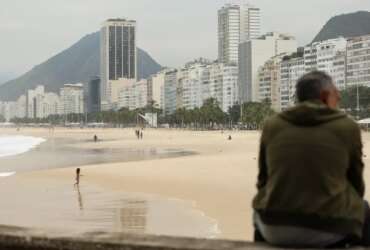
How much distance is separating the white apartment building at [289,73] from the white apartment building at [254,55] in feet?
44.0

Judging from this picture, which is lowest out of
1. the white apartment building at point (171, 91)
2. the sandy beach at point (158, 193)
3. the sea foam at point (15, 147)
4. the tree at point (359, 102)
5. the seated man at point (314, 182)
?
the sea foam at point (15, 147)

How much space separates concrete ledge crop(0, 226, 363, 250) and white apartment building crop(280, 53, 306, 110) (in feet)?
413

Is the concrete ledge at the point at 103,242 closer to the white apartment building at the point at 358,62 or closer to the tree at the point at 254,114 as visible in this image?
the tree at the point at 254,114

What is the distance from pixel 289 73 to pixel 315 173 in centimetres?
Result: 13138

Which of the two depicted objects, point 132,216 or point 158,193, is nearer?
point 132,216

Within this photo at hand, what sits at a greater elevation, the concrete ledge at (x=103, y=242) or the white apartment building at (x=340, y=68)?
the white apartment building at (x=340, y=68)

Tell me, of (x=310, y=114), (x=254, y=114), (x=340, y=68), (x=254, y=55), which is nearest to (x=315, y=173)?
(x=310, y=114)

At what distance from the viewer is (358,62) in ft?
379

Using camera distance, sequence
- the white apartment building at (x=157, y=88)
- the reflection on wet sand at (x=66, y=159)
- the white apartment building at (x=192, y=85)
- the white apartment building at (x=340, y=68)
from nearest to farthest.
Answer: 1. the reflection on wet sand at (x=66, y=159)
2. the white apartment building at (x=340, y=68)
3. the white apartment building at (x=192, y=85)
4. the white apartment building at (x=157, y=88)

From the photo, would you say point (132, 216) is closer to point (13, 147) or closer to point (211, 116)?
point (13, 147)

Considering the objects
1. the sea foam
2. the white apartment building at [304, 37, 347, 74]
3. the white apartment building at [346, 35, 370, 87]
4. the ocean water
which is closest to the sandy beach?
the ocean water

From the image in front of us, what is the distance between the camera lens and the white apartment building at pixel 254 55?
150 metres

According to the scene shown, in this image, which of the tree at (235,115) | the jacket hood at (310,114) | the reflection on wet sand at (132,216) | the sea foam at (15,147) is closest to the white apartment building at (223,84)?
the tree at (235,115)

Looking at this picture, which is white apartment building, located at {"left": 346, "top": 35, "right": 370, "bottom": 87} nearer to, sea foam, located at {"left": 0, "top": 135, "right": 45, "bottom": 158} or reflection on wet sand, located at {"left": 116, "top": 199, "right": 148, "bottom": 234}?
sea foam, located at {"left": 0, "top": 135, "right": 45, "bottom": 158}
